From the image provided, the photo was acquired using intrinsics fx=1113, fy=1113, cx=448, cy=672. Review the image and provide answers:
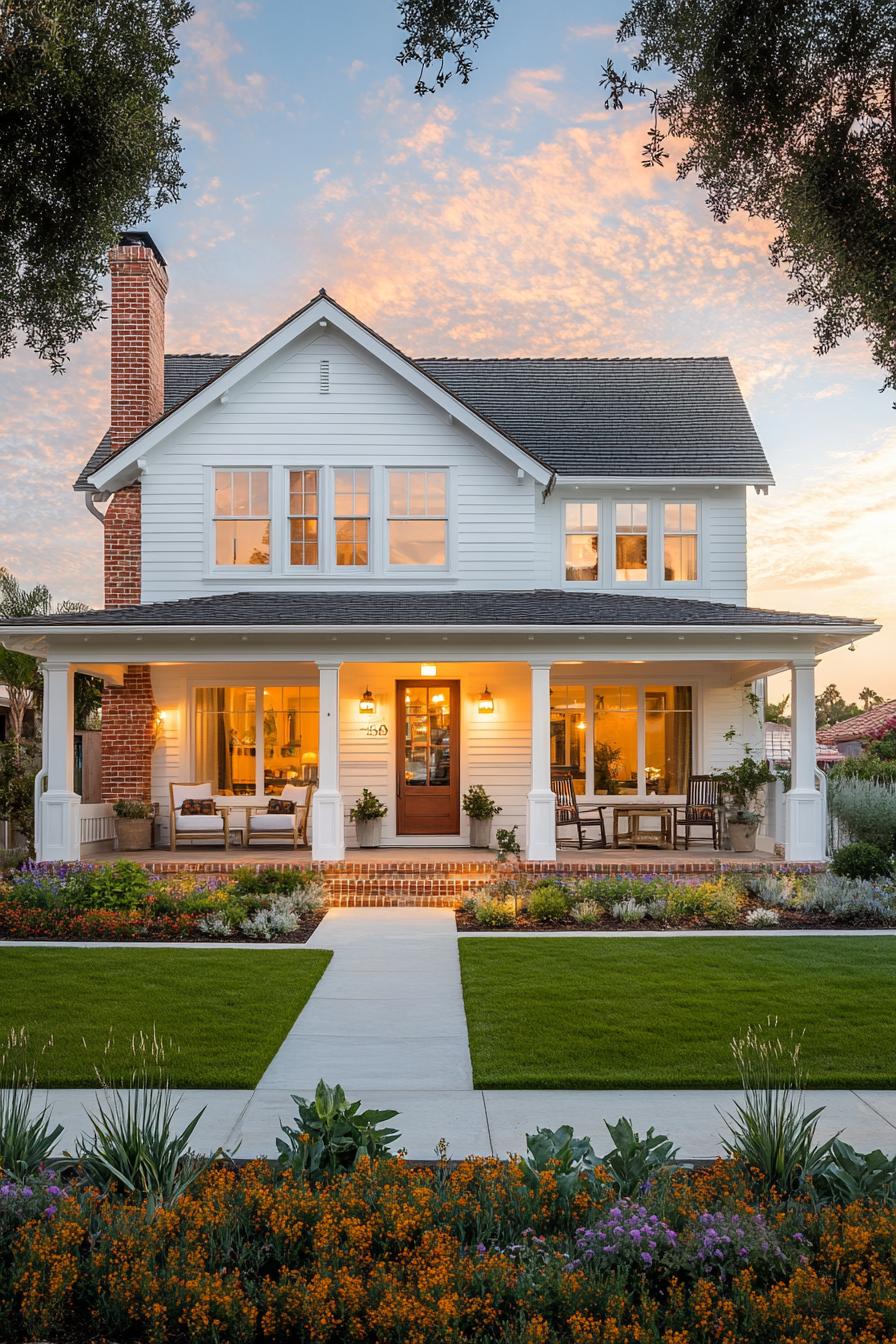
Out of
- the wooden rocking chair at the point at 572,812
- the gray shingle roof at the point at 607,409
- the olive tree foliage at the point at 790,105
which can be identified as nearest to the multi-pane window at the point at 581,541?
the gray shingle roof at the point at 607,409

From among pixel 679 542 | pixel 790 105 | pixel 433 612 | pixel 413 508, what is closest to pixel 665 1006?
pixel 790 105

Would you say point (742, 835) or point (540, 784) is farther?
point (742, 835)

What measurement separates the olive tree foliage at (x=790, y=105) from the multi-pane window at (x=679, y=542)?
10568 mm

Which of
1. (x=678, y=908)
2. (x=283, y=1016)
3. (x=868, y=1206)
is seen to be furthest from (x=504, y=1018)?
(x=678, y=908)

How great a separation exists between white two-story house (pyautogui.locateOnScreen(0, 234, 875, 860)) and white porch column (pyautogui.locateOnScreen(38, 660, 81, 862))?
379mm

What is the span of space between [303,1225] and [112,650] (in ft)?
37.8

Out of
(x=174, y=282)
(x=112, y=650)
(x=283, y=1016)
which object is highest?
(x=174, y=282)

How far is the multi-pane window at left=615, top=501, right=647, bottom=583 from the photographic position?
17.3m

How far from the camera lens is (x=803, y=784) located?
14.5 m

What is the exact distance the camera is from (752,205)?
6.84 meters

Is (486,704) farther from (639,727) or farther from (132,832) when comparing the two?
(132,832)

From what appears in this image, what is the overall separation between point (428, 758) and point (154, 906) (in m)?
5.98

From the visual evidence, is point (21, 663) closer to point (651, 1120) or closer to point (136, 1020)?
point (136, 1020)

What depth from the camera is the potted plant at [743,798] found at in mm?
15648
